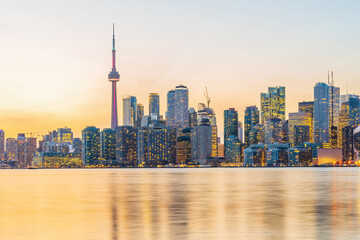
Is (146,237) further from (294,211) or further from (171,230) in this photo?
(294,211)

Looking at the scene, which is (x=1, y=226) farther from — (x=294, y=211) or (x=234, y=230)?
(x=294, y=211)

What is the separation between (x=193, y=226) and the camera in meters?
39.8

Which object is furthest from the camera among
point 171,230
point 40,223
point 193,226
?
point 40,223

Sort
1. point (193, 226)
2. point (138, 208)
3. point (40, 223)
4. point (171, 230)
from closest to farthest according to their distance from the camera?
point (171, 230) → point (193, 226) → point (40, 223) → point (138, 208)

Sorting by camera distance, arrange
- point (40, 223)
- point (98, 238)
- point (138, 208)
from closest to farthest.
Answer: point (98, 238) < point (40, 223) < point (138, 208)

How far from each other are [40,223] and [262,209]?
2256 centimetres

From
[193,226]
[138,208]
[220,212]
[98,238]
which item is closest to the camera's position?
[98,238]

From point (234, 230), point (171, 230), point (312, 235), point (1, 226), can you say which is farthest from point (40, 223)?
point (312, 235)

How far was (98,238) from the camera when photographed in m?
34.1

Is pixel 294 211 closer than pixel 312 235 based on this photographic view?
No

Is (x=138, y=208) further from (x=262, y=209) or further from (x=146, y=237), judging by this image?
(x=146, y=237)

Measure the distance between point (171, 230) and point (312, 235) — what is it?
978 cm

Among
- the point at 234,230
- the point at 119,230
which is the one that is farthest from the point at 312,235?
the point at 119,230

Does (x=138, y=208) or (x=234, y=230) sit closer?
(x=234, y=230)
